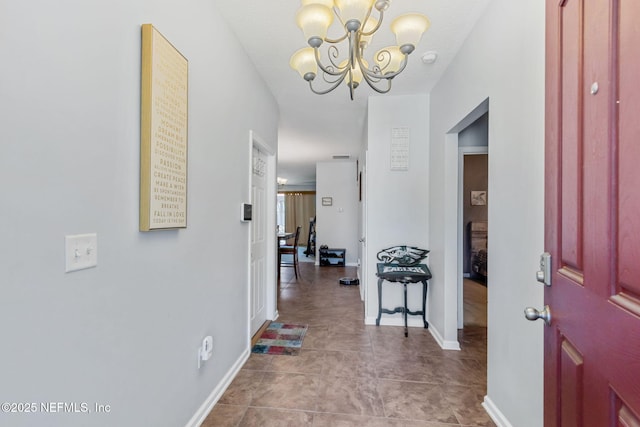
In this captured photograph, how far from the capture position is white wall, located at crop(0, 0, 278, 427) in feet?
2.43

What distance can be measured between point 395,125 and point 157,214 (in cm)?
265

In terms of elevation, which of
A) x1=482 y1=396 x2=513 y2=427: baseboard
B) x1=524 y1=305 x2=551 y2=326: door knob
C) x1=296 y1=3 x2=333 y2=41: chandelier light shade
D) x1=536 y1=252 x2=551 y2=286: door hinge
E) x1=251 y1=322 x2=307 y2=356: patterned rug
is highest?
x1=296 y1=3 x2=333 y2=41: chandelier light shade

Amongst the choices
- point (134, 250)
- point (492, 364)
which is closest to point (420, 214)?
point (492, 364)

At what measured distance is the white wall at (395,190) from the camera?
3.16m

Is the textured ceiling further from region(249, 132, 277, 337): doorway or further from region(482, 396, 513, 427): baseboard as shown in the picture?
region(482, 396, 513, 427): baseboard

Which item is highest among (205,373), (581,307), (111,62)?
(111,62)

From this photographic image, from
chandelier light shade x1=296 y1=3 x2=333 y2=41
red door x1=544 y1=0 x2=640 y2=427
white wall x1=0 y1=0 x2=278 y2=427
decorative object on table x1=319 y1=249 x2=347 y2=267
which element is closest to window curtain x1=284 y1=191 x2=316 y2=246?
decorative object on table x1=319 y1=249 x2=347 y2=267

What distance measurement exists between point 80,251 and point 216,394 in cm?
142

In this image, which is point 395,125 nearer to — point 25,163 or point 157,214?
point 157,214

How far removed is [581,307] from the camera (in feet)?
2.47

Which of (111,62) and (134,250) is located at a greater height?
(111,62)

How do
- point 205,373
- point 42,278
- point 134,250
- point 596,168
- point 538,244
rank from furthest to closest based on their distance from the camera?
point 205,373
point 538,244
point 134,250
point 42,278
point 596,168

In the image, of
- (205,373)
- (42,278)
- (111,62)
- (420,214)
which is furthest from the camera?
(420,214)

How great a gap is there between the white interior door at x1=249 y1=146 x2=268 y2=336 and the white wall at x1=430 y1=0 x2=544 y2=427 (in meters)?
Answer: 1.88
